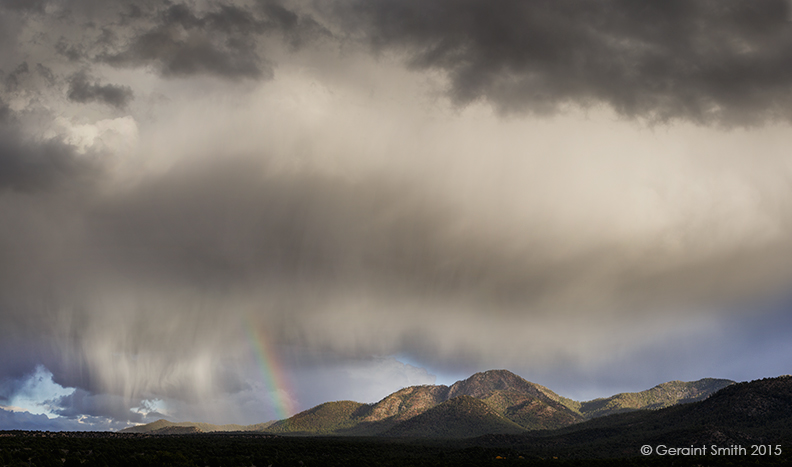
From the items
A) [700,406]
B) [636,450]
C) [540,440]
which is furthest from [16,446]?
[700,406]

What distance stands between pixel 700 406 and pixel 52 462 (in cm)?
21490

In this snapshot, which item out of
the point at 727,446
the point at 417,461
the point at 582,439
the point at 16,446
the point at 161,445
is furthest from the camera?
the point at 582,439

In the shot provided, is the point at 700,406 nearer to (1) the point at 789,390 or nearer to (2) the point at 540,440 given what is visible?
(1) the point at 789,390

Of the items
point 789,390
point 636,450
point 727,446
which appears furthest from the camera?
point 789,390

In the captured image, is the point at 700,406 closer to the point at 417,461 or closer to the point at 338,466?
the point at 417,461

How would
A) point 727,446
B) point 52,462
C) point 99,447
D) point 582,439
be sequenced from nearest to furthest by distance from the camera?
point 52,462 < point 99,447 < point 727,446 < point 582,439

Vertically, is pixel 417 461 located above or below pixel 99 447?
below

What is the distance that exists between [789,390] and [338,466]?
173 meters

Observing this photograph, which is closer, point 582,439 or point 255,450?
point 255,450

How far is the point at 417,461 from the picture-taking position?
113 metres

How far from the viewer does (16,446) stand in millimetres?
81500

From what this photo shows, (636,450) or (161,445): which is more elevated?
(161,445)

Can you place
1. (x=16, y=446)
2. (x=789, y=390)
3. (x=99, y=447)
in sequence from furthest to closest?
(x=789, y=390)
(x=99, y=447)
(x=16, y=446)

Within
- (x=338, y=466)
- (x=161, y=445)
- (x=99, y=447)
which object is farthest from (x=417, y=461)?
(x=99, y=447)
